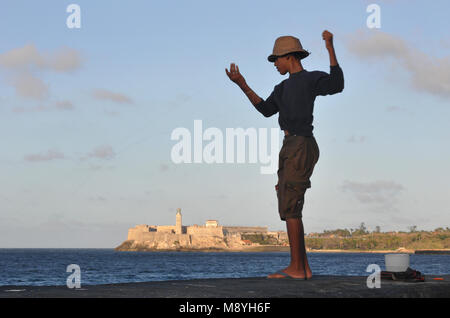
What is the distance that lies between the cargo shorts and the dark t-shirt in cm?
19

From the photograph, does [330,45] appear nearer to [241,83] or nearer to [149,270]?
[241,83]

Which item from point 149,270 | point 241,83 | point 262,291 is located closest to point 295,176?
point 241,83

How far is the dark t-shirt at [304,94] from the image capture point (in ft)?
25.2

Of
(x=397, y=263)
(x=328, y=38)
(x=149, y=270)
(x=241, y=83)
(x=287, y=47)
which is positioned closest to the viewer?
(x=397, y=263)

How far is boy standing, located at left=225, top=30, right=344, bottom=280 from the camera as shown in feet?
25.0

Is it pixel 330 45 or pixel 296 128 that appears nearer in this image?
pixel 330 45

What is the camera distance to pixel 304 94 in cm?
783

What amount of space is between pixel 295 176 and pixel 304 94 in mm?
1095

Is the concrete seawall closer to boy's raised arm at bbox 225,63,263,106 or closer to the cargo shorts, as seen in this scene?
the cargo shorts

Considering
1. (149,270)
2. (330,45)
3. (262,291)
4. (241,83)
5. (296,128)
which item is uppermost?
(330,45)

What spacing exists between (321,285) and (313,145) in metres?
2.07

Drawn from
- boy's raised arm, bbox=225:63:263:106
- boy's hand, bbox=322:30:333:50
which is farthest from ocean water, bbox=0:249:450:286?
boy's hand, bbox=322:30:333:50

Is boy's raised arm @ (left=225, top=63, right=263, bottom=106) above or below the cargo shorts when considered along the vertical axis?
above
